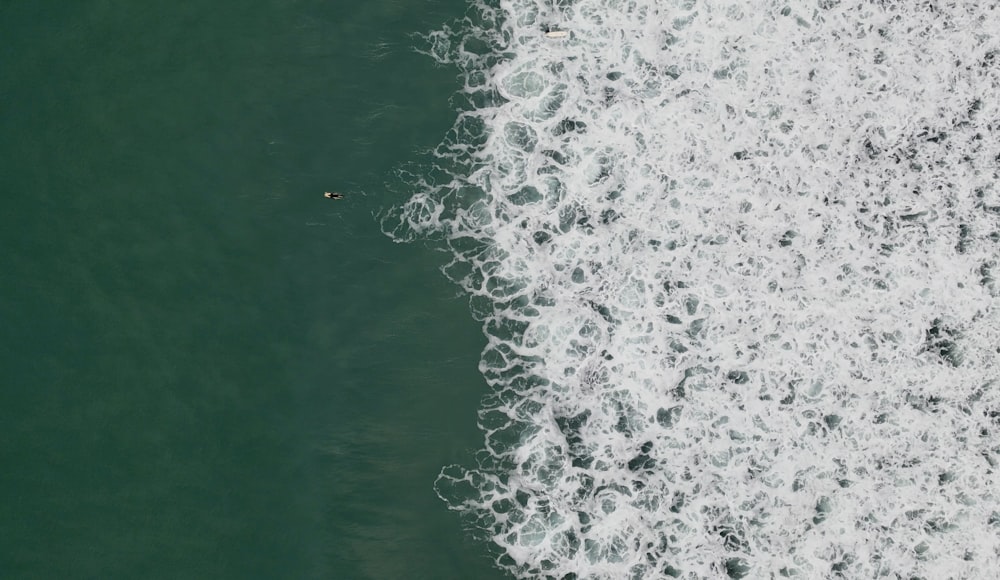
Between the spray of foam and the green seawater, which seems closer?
the green seawater

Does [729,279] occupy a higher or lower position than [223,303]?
higher

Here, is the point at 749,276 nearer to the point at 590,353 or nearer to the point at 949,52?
the point at 590,353

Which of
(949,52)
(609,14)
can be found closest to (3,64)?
(609,14)

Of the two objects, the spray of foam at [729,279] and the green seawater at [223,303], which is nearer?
the green seawater at [223,303]

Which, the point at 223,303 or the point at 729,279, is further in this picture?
the point at 729,279

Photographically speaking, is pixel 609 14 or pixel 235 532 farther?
pixel 609 14
